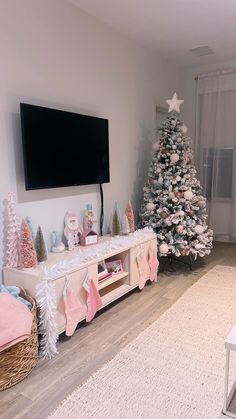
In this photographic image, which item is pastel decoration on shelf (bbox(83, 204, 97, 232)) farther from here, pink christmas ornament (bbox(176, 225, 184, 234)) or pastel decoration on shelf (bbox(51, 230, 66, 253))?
pink christmas ornament (bbox(176, 225, 184, 234))

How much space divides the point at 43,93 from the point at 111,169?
119 centimetres

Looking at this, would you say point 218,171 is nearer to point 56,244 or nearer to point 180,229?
point 180,229

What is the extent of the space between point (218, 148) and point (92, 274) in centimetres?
333

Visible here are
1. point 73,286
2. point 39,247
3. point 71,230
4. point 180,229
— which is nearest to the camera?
point 73,286

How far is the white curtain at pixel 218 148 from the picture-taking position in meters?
4.77

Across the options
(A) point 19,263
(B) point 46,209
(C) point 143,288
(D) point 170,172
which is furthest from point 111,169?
(A) point 19,263

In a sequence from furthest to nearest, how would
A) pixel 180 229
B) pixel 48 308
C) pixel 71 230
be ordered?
pixel 180 229
pixel 71 230
pixel 48 308

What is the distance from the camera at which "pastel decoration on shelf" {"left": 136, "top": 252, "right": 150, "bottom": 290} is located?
312 cm

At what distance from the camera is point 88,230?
3045 millimetres

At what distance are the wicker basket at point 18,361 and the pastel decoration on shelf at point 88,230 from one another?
3.36 feet

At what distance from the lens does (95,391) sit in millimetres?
1796

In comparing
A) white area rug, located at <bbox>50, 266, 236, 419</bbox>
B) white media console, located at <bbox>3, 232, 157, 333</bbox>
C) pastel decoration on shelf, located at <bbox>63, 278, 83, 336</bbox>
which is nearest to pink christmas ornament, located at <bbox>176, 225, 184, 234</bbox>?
white media console, located at <bbox>3, 232, 157, 333</bbox>

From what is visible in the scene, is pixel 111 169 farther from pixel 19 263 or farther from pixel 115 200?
pixel 19 263

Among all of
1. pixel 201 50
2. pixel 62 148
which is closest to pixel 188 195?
pixel 62 148
